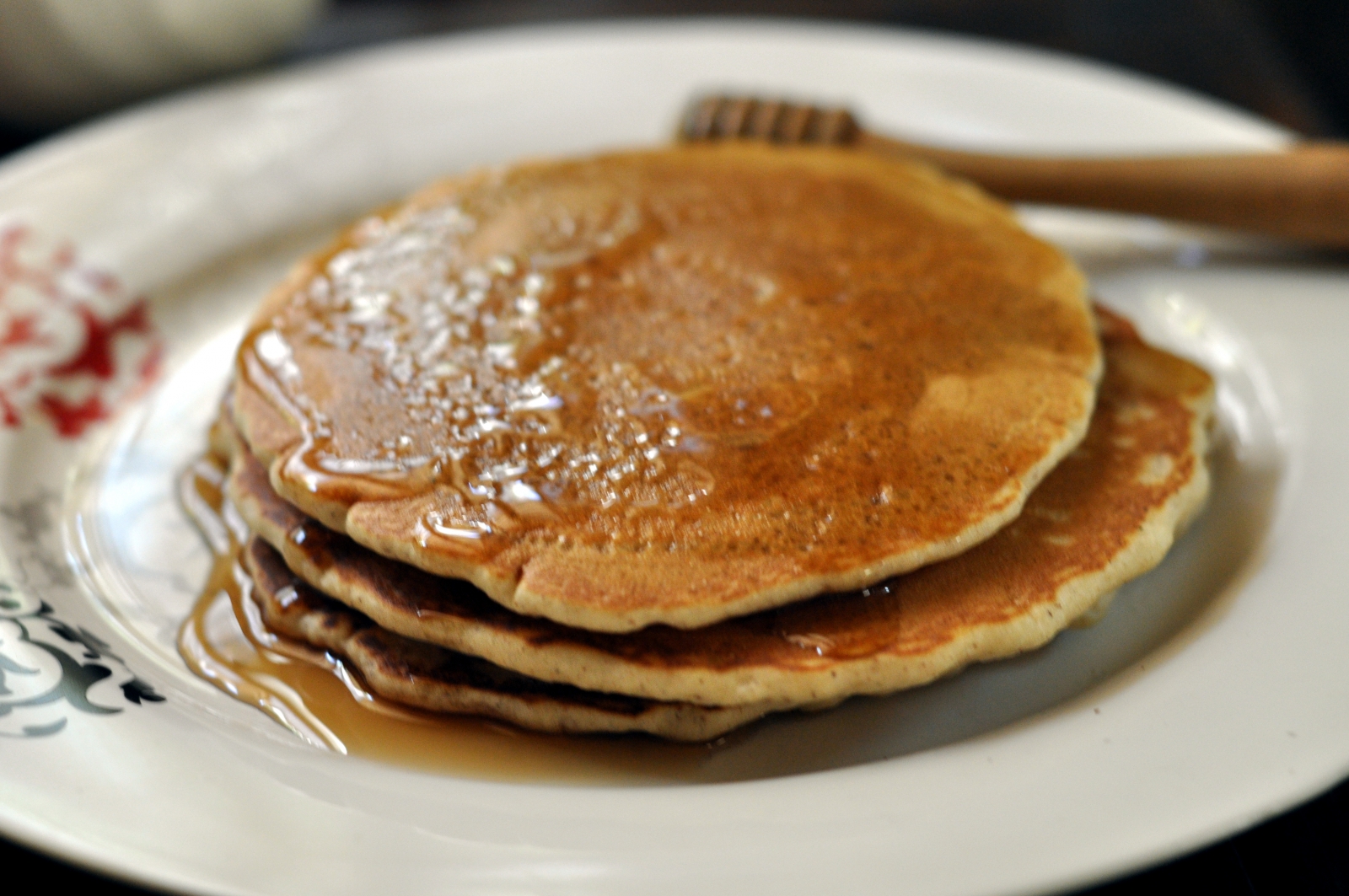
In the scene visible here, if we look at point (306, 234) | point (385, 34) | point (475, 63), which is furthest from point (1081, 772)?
point (385, 34)

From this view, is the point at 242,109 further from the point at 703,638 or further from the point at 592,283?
the point at 703,638

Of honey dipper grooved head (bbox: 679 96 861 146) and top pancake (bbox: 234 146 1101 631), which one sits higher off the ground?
honey dipper grooved head (bbox: 679 96 861 146)

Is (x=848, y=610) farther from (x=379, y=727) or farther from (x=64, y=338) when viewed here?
(x=64, y=338)

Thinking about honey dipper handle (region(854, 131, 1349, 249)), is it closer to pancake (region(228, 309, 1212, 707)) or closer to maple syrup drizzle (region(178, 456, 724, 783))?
pancake (region(228, 309, 1212, 707))

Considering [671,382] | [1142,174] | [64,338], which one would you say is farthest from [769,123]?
[64,338]

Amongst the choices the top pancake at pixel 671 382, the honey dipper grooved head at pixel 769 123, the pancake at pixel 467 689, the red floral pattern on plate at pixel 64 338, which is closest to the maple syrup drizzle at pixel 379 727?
the pancake at pixel 467 689

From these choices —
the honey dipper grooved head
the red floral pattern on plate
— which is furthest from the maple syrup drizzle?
the honey dipper grooved head
